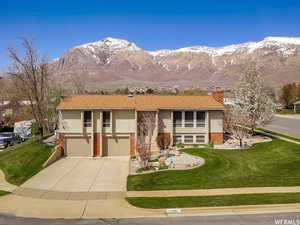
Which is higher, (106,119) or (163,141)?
(106,119)

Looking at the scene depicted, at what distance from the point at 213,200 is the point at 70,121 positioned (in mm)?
18330

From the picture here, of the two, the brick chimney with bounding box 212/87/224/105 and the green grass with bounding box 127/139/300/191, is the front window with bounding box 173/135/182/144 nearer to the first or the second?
the green grass with bounding box 127/139/300/191

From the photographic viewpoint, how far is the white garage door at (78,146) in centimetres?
2745

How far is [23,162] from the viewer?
897 inches

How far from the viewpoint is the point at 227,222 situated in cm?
1189

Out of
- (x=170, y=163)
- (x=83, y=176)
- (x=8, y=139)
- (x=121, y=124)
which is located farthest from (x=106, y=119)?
(x=8, y=139)

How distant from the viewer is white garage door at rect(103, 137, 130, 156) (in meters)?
27.7

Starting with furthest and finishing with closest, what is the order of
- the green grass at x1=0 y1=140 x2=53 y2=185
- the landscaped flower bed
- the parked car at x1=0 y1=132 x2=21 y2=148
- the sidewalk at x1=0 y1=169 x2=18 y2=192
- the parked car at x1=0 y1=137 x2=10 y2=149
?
the parked car at x1=0 y1=132 x2=21 y2=148, the parked car at x1=0 y1=137 x2=10 y2=149, the landscaped flower bed, the green grass at x1=0 y1=140 x2=53 y2=185, the sidewalk at x1=0 y1=169 x2=18 y2=192

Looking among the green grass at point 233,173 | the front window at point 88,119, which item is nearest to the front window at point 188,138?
A: the green grass at point 233,173

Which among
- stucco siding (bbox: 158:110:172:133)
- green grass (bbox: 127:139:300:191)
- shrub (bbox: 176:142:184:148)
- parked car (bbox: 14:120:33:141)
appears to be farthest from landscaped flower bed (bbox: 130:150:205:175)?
parked car (bbox: 14:120:33:141)

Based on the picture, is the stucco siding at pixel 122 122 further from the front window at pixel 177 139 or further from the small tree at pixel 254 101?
the small tree at pixel 254 101

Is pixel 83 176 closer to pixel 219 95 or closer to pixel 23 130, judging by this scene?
pixel 219 95

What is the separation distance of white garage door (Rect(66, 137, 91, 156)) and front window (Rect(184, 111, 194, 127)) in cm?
1114

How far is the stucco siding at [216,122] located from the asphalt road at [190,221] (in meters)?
16.5
